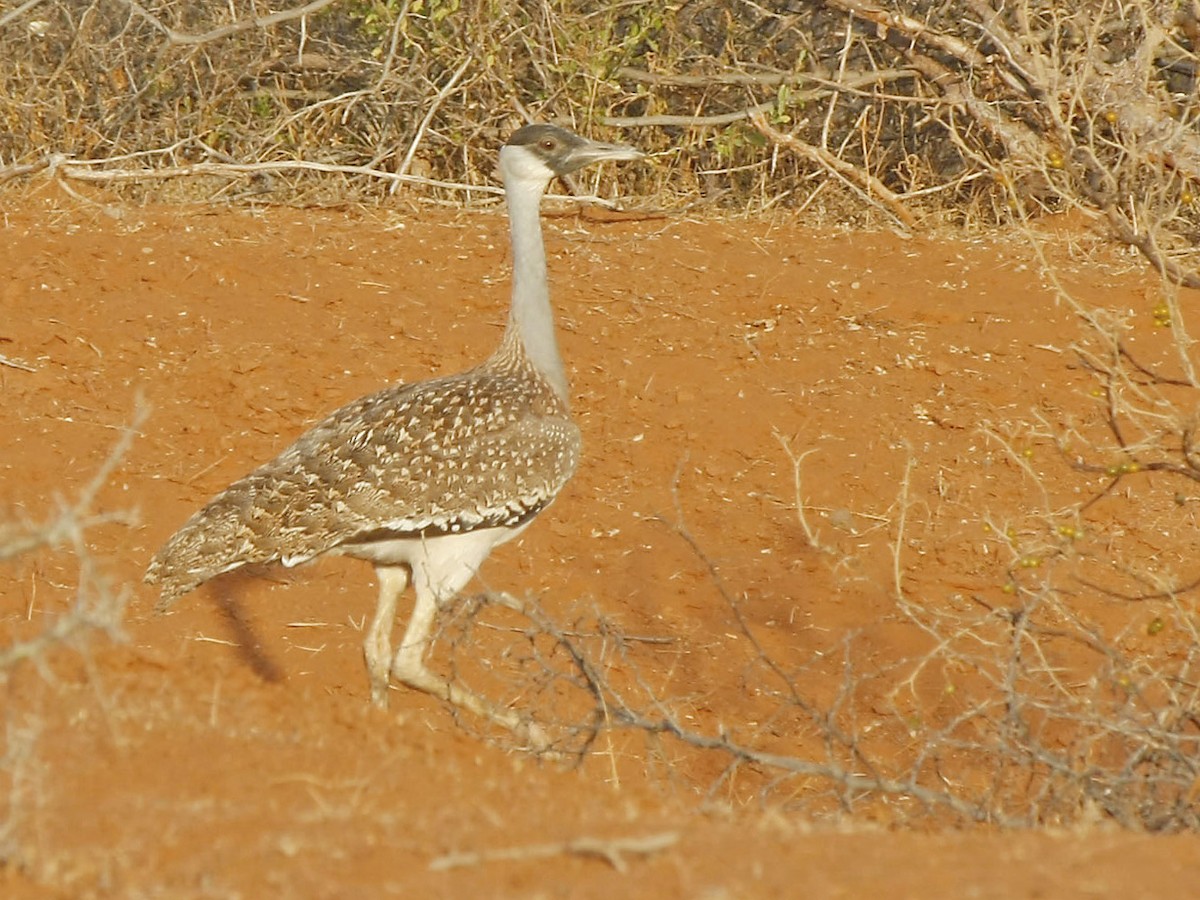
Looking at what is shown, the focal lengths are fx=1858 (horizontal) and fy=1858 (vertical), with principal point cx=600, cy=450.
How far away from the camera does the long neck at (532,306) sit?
7.07 m

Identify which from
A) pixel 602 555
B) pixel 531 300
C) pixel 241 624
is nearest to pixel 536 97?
pixel 602 555

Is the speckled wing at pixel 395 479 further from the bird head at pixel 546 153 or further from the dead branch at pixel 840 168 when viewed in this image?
the dead branch at pixel 840 168

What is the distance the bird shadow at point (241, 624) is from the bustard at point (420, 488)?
662 millimetres

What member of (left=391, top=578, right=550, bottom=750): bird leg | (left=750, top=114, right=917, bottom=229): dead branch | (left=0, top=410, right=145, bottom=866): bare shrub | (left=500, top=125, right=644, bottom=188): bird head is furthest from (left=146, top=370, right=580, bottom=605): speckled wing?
(left=750, top=114, right=917, bottom=229): dead branch

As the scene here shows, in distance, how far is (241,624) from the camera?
7.67 meters

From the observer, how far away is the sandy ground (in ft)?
12.0

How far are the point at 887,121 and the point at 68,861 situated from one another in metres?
9.45

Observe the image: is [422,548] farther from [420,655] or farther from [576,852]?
[576,852]

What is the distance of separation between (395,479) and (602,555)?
1.86 metres

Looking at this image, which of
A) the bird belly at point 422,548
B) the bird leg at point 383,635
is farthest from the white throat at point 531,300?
the bird leg at point 383,635

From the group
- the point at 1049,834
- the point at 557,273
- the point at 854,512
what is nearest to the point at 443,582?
the point at 854,512

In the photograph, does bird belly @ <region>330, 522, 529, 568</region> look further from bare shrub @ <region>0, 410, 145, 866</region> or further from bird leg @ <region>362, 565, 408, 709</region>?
bare shrub @ <region>0, 410, 145, 866</region>

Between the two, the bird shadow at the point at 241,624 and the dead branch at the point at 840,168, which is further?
the dead branch at the point at 840,168

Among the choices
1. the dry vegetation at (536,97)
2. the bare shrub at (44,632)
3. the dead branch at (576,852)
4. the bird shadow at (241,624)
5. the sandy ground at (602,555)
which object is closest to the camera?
the bare shrub at (44,632)
